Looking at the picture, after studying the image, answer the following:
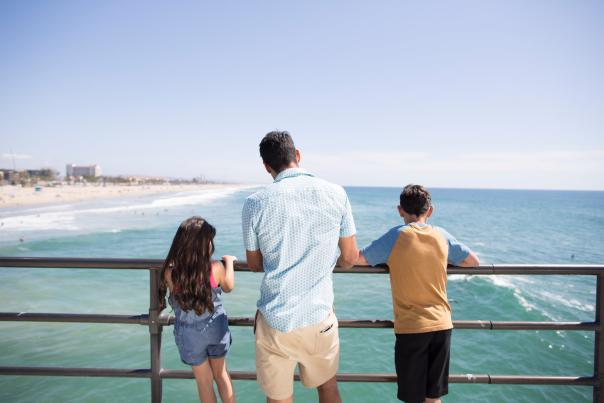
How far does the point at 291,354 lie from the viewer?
72.2 inches

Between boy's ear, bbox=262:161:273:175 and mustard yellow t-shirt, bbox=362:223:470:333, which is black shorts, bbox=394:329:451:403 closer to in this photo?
mustard yellow t-shirt, bbox=362:223:470:333

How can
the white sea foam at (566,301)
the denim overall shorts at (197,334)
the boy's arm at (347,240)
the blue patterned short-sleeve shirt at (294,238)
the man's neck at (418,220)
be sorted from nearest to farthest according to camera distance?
the blue patterned short-sleeve shirt at (294,238), the boy's arm at (347,240), the denim overall shorts at (197,334), the man's neck at (418,220), the white sea foam at (566,301)

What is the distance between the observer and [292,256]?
179 cm

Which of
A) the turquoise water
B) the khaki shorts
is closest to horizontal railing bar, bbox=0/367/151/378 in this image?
the khaki shorts

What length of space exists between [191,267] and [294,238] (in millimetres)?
735

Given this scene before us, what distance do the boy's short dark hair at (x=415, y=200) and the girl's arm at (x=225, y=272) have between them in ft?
3.95

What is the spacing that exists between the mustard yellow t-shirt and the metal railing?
0.15 m

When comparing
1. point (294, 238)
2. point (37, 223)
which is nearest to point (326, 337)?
point (294, 238)

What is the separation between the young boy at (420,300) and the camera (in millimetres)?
2111

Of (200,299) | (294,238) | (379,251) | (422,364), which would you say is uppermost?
(294,238)

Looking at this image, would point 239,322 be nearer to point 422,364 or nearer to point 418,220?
point 422,364

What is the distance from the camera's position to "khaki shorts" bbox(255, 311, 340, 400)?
5.97ft

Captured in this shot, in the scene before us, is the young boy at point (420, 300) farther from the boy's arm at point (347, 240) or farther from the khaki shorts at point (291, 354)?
the khaki shorts at point (291, 354)

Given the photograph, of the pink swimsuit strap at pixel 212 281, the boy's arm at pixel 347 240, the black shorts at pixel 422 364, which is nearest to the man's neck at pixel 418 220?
the boy's arm at pixel 347 240
